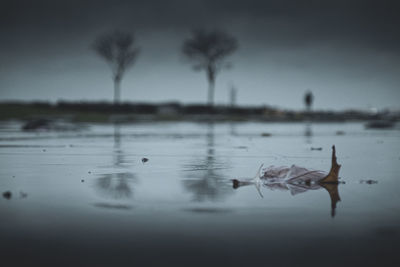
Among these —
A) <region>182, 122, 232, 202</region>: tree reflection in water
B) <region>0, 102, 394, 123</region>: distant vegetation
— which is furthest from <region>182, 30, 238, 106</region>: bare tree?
<region>182, 122, 232, 202</region>: tree reflection in water

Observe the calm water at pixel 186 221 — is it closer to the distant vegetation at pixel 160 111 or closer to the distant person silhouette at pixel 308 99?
the distant vegetation at pixel 160 111

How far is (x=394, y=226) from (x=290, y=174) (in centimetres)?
298

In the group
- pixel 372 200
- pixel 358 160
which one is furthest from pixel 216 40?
pixel 372 200

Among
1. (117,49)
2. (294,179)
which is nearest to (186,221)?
(294,179)

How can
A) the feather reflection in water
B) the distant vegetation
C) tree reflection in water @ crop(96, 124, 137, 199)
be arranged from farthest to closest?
the distant vegetation
the feather reflection in water
tree reflection in water @ crop(96, 124, 137, 199)

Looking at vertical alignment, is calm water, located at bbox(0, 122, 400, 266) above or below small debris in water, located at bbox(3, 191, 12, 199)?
above

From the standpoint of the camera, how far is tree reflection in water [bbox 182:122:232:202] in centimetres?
612

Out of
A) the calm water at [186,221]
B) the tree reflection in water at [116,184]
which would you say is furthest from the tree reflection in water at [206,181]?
the tree reflection in water at [116,184]

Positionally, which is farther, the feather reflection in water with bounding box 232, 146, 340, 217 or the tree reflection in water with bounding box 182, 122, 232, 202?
the feather reflection in water with bounding box 232, 146, 340, 217

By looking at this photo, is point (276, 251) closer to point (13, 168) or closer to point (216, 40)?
point (13, 168)

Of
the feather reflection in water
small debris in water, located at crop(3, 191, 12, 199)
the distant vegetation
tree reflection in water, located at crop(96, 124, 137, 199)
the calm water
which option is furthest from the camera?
the distant vegetation

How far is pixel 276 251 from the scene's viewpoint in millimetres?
3658

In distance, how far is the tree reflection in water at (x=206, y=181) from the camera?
612 centimetres

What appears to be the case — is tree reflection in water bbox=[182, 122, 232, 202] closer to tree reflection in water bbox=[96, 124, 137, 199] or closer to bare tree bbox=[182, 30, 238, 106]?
tree reflection in water bbox=[96, 124, 137, 199]
